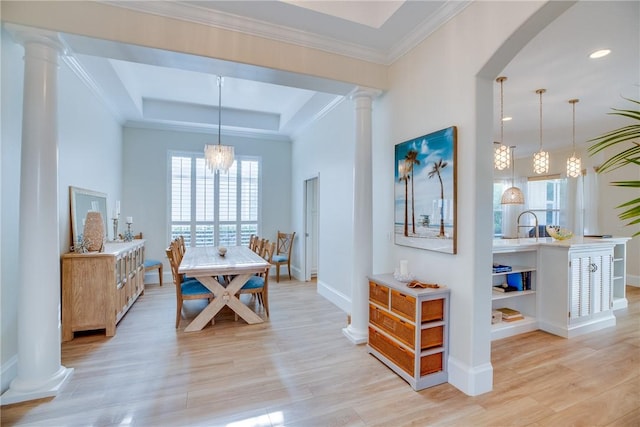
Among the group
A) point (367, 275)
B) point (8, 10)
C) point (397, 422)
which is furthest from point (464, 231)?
point (8, 10)

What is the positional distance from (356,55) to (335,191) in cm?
198

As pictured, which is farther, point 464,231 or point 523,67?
point 523,67

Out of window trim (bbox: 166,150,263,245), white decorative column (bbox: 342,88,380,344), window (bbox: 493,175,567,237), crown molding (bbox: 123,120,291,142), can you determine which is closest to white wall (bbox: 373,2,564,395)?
white decorative column (bbox: 342,88,380,344)

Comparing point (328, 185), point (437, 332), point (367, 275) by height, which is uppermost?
point (328, 185)

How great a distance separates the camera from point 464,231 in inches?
89.4

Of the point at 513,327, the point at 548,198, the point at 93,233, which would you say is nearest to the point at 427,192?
the point at 513,327

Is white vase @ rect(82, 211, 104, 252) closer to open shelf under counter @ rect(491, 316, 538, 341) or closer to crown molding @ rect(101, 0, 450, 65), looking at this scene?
crown molding @ rect(101, 0, 450, 65)

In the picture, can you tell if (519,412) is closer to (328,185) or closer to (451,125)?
(451,125)

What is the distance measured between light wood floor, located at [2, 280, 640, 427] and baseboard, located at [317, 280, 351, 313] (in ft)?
2.15

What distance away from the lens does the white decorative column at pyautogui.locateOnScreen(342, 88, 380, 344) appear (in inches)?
124

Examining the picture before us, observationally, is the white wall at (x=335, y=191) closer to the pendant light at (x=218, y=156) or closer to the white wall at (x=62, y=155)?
the pendant light at (x=218, y=156)

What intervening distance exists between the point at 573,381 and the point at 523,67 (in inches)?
119

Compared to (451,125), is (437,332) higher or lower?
lower

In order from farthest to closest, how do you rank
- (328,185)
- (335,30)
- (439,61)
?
(328,185) < (335,30) < (439,61)
